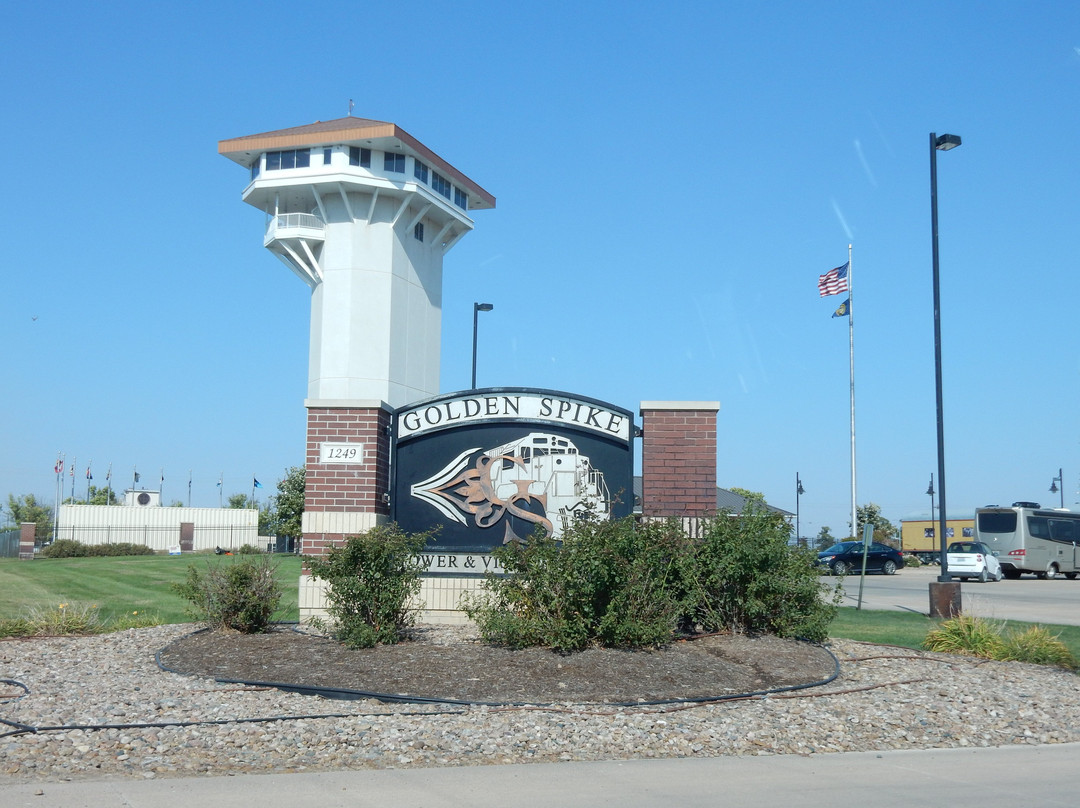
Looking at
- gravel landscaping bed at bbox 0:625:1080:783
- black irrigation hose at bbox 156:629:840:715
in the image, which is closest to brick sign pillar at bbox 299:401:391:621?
gravel landscaping bed at bbox 0:625:1080:783

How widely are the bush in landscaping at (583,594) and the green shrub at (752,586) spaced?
48 cm

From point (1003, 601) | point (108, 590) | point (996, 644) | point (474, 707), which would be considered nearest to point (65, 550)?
point (108, 590)

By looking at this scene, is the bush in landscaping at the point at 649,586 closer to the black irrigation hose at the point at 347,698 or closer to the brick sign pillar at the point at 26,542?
the black irrigation hose at the point at 347,698

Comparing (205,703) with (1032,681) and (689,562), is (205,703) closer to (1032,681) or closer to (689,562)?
(689,562)

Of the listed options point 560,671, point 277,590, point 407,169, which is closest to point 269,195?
point 407,169

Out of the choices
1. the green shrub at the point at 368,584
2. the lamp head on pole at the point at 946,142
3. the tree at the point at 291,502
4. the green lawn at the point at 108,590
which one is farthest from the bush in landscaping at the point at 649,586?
the tree at the point at 291,502

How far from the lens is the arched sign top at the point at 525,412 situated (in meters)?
13.5

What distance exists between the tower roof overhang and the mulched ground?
107ft

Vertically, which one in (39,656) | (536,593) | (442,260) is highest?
(442,260)

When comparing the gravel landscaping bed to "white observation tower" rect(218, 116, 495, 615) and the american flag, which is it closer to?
"white observation tower" rect(218, 116, 495, 615)

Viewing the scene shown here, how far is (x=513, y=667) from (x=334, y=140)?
1388 inches

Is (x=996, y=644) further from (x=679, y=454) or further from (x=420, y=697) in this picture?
(x=420, y=697)

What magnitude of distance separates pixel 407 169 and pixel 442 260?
228 inches

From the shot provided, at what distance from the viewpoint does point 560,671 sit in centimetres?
956
